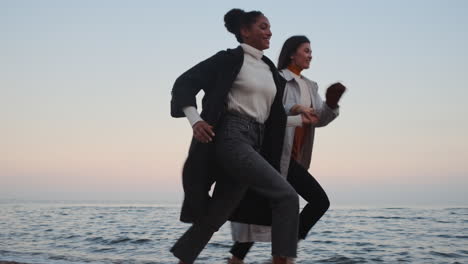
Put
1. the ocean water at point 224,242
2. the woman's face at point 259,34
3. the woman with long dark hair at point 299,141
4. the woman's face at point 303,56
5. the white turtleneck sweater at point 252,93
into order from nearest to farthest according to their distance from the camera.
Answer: the white turtleneck sweater at point 252,93
the woman's face at point 259,34
the woman with long dark hair at point 299,141
the woman's face at point 303,56
the ocean water at point 224,242

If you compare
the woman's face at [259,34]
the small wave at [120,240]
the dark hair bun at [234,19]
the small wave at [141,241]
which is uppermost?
the dark hair bun at [234,19]

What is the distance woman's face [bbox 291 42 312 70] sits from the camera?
4617mm

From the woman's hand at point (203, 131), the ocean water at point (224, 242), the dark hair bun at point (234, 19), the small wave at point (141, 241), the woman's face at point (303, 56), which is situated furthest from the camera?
the small wave at point (141, 241)

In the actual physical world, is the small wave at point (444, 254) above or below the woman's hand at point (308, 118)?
below

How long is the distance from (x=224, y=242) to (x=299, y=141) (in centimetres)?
413

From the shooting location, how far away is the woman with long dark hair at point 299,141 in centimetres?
430

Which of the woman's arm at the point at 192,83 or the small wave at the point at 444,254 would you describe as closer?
the woman's arm at the point at 192,83

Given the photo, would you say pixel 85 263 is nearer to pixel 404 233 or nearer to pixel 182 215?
pixel 182 215

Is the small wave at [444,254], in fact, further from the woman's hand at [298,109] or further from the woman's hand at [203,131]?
the woman's hand at [203,131]

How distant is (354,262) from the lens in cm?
645

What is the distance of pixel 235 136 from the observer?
3414mm

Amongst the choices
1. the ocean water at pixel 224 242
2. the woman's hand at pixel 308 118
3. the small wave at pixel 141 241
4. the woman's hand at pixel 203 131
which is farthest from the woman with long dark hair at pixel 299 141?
the small wave at pixel 141 241

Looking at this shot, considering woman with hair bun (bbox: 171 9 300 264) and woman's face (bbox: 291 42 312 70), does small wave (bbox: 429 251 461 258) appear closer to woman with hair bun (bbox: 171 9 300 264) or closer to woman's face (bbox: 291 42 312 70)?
woman's face (bbox: 291 42 312 70)

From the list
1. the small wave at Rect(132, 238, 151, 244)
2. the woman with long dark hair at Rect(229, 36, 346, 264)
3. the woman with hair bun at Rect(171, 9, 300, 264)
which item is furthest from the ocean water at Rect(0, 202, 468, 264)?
the woman with hair bun at Rect(171, 9, 300, 264)
